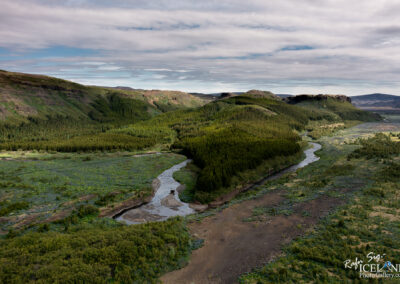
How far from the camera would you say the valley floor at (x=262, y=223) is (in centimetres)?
3488

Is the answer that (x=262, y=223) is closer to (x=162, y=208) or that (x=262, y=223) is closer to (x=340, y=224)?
(x=340, y=224)

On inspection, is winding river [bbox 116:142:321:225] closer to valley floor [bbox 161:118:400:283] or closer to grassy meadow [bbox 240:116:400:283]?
A: valley floor [bbox 161:118:400:283]

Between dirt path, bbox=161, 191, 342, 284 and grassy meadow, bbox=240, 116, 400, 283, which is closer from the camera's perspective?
grassy meadow, bbox=240, 116, 400, 283

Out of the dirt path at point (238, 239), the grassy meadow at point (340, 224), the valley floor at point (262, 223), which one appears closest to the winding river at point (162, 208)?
the valley floor at point (262, 223)

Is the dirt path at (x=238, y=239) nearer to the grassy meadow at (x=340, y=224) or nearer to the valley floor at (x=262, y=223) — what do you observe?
the valley floor at (x=262, y=223)

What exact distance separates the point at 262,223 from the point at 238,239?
875cm

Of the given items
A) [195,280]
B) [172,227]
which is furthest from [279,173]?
[195,280]

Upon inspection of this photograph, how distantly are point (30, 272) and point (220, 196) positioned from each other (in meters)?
52.6

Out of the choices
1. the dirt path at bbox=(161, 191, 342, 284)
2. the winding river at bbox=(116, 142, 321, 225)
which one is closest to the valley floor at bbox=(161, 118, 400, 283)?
the dirt path at bbox=(161, 191, 342, 284)

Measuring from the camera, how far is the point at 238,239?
142 ft

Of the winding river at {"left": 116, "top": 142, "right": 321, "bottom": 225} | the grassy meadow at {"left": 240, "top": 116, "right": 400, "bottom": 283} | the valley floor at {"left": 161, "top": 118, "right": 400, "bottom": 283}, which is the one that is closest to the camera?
the grassy meadow at {"left": 240, "top": 116, "right": 400, "bottom": 283}

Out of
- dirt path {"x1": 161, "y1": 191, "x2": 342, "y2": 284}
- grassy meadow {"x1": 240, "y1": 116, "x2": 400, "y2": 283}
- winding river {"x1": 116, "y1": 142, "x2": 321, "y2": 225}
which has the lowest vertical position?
winding river {"x1": 116, "y1": 142, "x2": 321, "y2": 225}

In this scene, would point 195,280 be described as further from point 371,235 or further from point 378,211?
point 378,211

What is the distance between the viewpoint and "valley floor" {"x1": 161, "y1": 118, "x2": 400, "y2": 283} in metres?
34.9
